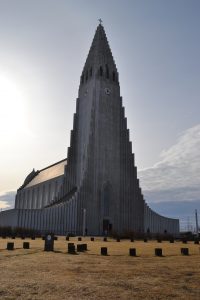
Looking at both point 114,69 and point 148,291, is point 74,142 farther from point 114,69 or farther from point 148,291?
point 148,291

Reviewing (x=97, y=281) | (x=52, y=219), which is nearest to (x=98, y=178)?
(x=52, y=219)

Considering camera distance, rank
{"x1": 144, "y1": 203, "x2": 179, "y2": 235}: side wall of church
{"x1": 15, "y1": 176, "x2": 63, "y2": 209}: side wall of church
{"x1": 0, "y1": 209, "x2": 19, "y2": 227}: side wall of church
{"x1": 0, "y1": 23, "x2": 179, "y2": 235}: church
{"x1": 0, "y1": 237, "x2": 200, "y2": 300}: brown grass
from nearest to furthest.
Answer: {"x1": 0, "y1": 237, "x2": 200, "y2": 300}: brown grass
{"x1": 0, "y1": 209, "x2": 19, "y2": 227}: side wall of church
{"x1": 0, "y1": 23, "x2": 179, "y2": 235}: church
{"x1": 144, "y1": 203, "x2": 179, "y2": 235}: side wall of church
{"x1": 15, "y1": 176, "x2": 63, "y2": 209}: side wall of church

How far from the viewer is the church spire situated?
84.1 metres

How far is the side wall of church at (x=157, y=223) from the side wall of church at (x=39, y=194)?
2128 centimetres

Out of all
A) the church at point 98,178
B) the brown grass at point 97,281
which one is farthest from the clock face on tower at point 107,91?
the brown grass at point 97,281

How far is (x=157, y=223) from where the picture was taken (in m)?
78.7

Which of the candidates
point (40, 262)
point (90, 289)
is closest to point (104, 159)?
point (40, 262)

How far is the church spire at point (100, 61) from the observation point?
84125 mm

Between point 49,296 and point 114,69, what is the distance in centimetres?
8255

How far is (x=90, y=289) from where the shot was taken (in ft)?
28.4

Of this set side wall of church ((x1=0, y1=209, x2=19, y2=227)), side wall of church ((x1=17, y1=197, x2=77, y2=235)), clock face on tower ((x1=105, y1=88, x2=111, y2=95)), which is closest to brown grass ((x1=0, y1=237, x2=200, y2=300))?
side wall of church ((x1=17, y1=197, x2=77, y2=235))

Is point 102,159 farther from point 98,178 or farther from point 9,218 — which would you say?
point 9,218

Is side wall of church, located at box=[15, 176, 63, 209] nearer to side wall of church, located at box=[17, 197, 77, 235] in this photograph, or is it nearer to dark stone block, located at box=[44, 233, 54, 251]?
side wall of church, located at box=[17, 197, 77, 235]

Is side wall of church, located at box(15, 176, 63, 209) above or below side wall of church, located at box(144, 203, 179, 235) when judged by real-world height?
above
